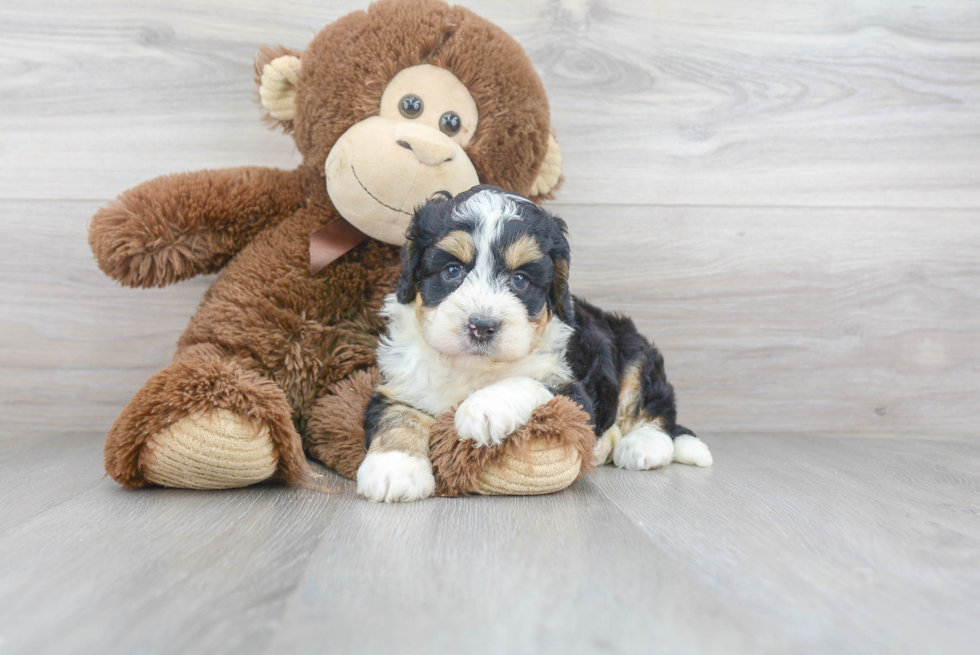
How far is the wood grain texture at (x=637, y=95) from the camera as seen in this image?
235cm

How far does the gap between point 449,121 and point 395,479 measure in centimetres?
94

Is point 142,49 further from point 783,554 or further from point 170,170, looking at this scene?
point 783,554

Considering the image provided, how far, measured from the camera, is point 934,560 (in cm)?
119

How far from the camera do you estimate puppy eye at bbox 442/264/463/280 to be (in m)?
1.58

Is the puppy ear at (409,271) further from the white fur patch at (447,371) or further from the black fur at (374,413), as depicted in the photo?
the black fur at (374,413)

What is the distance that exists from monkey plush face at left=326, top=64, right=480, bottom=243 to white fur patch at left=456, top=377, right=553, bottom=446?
1.85 ft

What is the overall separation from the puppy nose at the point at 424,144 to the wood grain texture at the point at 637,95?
791 millimetres

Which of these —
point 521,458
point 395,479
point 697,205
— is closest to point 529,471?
point 521,458

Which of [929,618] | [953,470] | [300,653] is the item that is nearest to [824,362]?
[953,470]

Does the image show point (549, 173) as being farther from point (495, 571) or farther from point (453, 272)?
point (495, 571)

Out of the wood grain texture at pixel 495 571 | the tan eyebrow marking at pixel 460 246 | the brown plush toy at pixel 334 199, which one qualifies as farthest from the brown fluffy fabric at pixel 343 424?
the tan eyebrow marking at pixel 460 246

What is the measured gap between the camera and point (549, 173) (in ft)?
6.85

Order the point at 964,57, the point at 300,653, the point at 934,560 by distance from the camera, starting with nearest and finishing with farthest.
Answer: the point at 300,653
the point at 934,560
the point at 964,57

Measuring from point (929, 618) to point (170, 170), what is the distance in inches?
93.9
